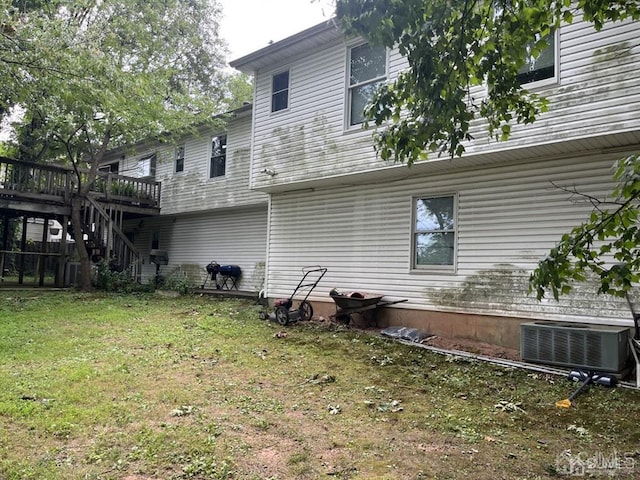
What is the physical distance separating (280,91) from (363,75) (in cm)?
257

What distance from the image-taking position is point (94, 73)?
9422 millimetres

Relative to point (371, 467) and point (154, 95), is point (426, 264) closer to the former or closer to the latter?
point (371, 467)

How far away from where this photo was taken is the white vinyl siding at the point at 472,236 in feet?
22.0

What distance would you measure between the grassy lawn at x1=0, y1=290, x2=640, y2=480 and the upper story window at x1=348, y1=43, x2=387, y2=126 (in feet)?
15.6

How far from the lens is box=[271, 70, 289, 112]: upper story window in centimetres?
1056

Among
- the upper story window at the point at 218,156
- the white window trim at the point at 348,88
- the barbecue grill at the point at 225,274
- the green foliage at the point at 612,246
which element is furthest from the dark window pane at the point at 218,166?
the green foliage at the point at 612,246

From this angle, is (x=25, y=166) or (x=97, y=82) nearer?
(x=97, y=82)

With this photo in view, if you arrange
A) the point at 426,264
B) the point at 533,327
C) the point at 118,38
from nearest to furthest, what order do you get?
the point at 533,327, the point at 426,264, the point at 118,38

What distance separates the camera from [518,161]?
728 cm

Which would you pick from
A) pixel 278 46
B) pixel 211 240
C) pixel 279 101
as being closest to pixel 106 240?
pixel 211 240

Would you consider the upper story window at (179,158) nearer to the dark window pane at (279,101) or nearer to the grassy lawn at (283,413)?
the dark window pane at (279,101)

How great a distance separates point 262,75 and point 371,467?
998 cm

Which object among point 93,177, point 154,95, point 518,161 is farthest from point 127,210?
point 518,161

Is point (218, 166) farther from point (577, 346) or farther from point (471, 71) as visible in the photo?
point (471, 71)
